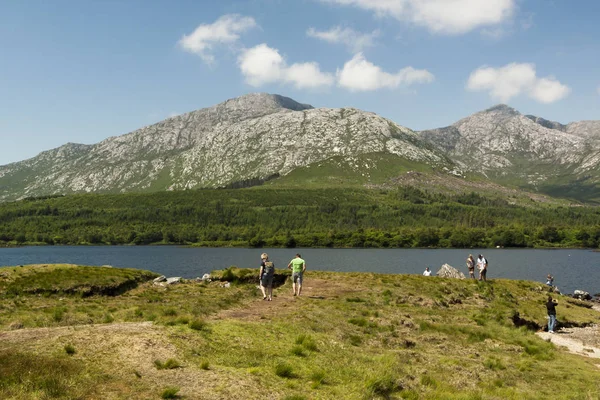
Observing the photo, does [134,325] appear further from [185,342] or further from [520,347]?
[520,347]

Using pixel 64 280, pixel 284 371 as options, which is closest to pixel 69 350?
pixel 284 371

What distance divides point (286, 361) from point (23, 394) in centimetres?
949

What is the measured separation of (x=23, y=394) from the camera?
1186 cm

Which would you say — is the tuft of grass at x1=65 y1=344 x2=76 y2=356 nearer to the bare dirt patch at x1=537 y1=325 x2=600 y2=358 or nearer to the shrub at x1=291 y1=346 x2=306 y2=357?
the shrub at x1=291 y1=346 x2=306 y2=357

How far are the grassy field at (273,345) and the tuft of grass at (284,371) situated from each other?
0.04 meters

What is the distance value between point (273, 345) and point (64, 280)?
31667 mm

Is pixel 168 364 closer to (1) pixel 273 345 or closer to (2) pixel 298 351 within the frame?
(1) pixel 273 345

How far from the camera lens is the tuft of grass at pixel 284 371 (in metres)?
16.4

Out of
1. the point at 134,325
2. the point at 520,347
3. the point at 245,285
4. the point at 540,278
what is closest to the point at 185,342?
the point at 134,325

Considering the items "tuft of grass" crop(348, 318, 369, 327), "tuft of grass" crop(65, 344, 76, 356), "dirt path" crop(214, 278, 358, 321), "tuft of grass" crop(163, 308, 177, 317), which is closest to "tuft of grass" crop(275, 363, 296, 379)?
"tuft of grass" crop(65, 344, 76, 356)

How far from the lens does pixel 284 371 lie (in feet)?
54.2

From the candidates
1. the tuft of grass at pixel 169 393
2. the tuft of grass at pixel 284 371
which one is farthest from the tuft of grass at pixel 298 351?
the tuft of grass at pixel 169 393

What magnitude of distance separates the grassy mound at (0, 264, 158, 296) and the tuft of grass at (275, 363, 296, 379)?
31.2 meters

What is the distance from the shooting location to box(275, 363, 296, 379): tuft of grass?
1641 centimetres
